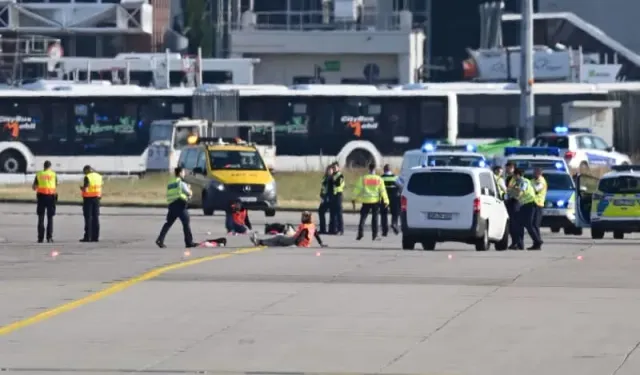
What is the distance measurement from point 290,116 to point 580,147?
10759 millimetres

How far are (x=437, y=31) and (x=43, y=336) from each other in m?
69.9

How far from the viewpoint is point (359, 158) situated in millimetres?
57719

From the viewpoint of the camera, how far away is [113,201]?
1886 inches

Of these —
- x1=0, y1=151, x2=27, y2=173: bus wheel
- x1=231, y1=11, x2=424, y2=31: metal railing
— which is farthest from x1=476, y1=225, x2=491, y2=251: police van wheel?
x1=231, y1=11, x2=424, y2=31: metal railing

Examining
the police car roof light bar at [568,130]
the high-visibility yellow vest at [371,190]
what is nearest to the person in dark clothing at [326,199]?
the high-visibility yellow vest at [371,190]

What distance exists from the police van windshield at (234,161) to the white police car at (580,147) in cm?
1111

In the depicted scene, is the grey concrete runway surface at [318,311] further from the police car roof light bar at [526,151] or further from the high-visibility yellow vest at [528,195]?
the police car roof light bar at [526,151]

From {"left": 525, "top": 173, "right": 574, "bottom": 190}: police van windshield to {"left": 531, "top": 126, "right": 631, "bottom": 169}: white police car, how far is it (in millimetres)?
13087

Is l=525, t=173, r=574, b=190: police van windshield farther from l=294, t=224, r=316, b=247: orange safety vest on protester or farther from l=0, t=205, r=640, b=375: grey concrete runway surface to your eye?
l=294, t=224, r=316, b=247: orange safety vest on protester

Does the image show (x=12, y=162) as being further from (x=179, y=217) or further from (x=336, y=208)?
(x=179, y=217)

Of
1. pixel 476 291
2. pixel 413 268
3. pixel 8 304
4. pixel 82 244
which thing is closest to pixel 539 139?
pixel 82 244

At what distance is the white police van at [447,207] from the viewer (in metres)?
30.2

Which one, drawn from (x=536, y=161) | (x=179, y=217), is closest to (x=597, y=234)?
(x=536, y=161)

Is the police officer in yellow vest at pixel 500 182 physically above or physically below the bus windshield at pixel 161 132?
below
